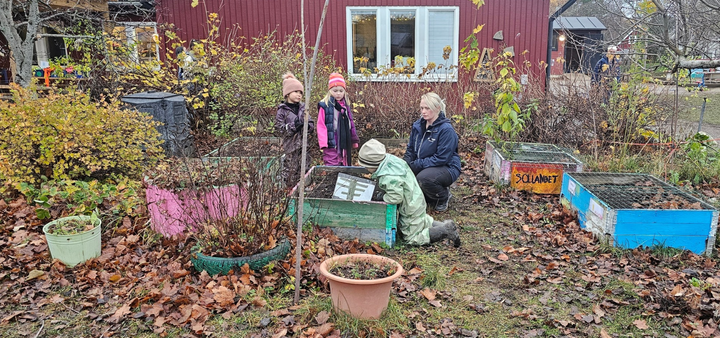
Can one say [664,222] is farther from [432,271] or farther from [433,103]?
[433,103]

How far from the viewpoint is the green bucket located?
12.7 ft

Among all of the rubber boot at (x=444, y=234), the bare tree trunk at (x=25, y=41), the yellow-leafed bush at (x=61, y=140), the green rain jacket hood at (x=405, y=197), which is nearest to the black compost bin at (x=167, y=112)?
the bare tree trunk at (x=25, y=41)

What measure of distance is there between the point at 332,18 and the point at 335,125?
7.18 meters

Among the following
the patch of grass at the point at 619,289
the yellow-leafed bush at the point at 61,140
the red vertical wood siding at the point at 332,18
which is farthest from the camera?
the red vertical wood siding at the point at 332,18

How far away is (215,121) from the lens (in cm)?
857

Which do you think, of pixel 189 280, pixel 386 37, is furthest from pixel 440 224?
pixel 386 37

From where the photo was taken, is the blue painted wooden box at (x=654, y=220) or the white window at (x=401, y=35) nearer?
the blue painted wooden box at (x=654, y=220)

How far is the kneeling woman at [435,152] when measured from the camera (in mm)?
5445

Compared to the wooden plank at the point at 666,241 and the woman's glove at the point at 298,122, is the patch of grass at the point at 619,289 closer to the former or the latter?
the wooden plank at the point at 666,241

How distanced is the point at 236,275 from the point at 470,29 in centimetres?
1048

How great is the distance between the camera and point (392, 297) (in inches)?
139

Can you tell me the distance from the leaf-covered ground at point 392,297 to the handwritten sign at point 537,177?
1.57m

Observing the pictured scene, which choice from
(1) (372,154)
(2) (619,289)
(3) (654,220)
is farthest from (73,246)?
(3) (654,220)

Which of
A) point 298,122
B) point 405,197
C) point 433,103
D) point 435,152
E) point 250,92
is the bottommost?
point 405,197
